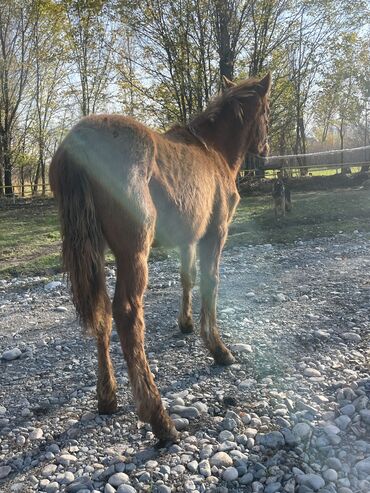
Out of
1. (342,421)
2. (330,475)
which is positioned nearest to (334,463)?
(330,475)

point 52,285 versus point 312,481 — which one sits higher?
point 52,285

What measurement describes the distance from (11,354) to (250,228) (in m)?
8.11

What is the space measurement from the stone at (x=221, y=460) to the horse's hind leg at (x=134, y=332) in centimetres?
35

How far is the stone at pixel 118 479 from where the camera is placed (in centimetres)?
254

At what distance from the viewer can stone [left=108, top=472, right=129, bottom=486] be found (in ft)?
8.34

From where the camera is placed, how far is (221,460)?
8.81ft

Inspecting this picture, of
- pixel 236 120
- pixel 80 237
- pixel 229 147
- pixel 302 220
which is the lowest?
pixel 302 220

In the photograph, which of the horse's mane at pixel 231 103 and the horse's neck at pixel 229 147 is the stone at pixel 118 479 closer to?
the horse's neck at pixel 229 147

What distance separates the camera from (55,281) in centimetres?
743

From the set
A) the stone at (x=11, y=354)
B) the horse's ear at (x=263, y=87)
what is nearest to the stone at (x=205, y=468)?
the stone at (x=11, y=354)

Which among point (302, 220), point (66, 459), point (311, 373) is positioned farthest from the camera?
point (302, 220)

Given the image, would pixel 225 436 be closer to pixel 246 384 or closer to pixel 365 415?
pixel 246 384

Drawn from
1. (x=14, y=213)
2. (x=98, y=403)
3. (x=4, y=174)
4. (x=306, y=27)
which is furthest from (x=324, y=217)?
(x=4, y=174)

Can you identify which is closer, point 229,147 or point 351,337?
point 351,337
